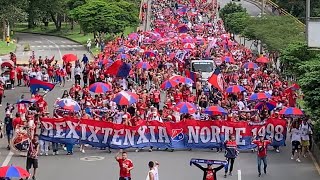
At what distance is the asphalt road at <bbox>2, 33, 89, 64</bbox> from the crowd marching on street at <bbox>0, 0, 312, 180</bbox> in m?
12.2

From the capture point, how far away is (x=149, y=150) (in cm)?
2727

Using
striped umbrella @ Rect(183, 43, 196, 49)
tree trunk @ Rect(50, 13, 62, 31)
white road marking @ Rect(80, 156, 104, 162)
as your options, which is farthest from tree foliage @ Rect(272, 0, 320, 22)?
white road marking @ Rect(80, 156, 104, 162)

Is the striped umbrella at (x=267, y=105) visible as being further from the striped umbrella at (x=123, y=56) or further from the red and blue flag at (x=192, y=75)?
the striped umbrella at (x=123, y=56)

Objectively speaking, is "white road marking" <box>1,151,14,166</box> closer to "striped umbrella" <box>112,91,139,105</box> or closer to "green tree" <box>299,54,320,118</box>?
"striped umbrella" <box>112,91,139,105</box>

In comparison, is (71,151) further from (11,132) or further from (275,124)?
(275,124)

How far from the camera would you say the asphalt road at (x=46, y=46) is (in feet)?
231

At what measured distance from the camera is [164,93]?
4303cm

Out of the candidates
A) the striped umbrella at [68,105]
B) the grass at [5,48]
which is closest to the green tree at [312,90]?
the striped umbrella at [68,105]

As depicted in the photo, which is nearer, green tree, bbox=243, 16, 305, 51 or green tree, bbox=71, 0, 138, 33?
green tree, bbox=243, 16, 305, 51

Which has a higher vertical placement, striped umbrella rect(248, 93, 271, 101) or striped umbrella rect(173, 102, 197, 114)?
striped umbrella rect(248, 93, 271, 101)

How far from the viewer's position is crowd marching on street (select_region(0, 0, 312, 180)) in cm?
2600

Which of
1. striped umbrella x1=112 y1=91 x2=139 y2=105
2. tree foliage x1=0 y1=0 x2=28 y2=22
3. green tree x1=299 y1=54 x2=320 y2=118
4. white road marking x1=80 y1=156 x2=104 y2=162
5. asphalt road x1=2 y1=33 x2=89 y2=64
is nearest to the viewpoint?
green tree x1=299 y1=54 x2=320 y2=118

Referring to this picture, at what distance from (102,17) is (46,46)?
9158mm

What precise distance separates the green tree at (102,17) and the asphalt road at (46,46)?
2.59 meters
